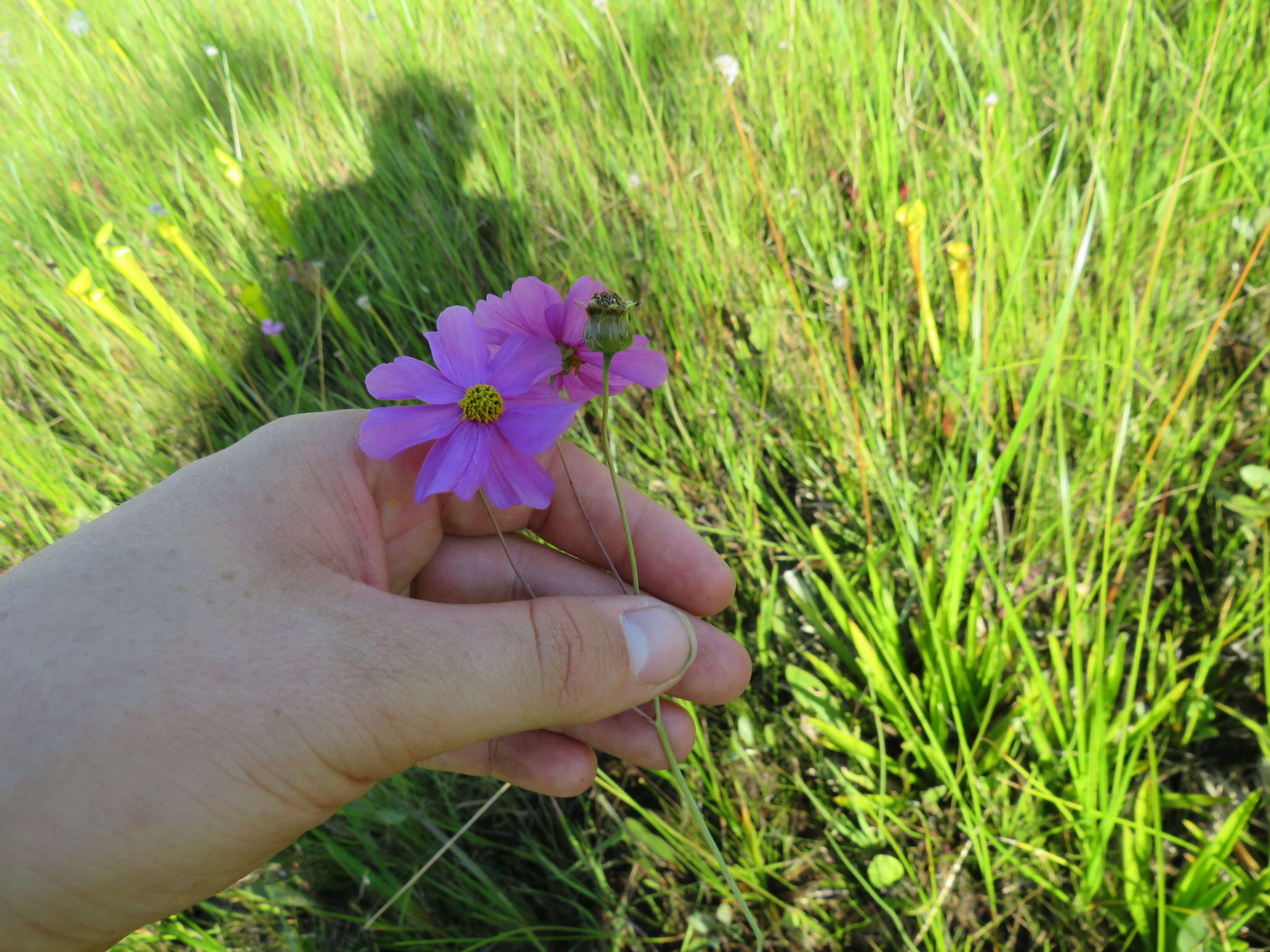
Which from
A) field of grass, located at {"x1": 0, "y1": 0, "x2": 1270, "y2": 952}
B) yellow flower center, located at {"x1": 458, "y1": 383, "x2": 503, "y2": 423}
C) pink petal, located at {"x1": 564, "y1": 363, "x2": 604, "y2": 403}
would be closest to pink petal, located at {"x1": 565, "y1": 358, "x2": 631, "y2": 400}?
pink petal, located at {"x1": 564, "y1": 363, "x2": 604, "y2": 403}

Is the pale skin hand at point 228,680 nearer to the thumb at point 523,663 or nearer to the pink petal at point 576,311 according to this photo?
the thumb at point 523,663

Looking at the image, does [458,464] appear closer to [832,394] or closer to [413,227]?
[832,394]

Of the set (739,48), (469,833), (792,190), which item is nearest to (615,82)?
(739,48)

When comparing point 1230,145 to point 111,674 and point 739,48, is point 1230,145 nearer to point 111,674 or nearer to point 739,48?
point 739,48

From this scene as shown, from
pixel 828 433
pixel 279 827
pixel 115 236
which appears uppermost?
pixel 115 236

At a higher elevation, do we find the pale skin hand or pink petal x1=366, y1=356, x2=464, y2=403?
pink petal x1=366, y1=356, x2=464, y2=403

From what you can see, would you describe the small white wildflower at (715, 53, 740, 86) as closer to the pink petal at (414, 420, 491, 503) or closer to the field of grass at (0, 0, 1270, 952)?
the field of grass at (0, 0, 1270, 952)

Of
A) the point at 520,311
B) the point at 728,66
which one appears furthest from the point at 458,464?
the point at 728,66
